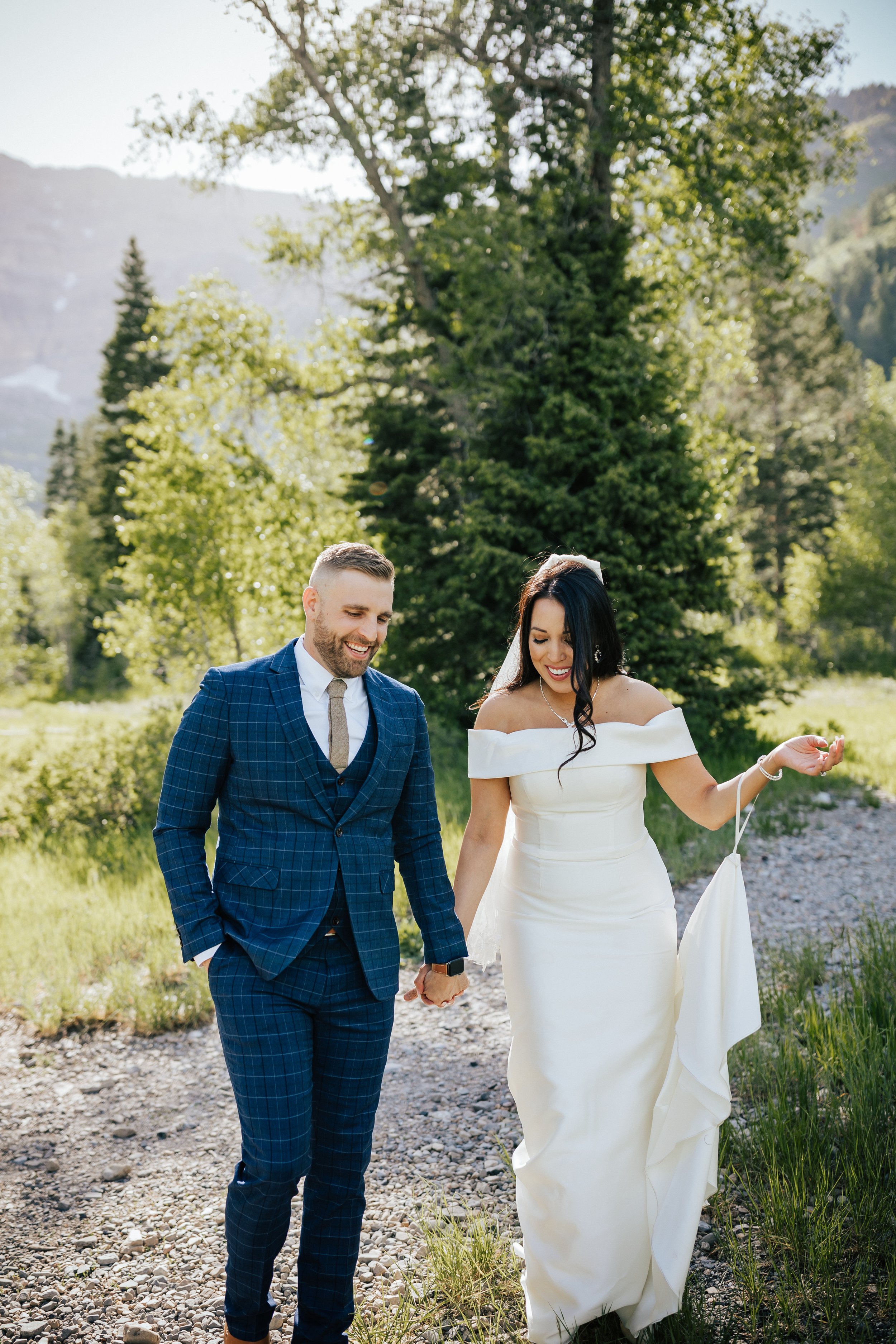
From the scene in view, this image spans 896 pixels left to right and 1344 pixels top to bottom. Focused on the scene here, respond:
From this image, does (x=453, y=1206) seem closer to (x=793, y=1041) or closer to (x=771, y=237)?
(x=793, y=1041)

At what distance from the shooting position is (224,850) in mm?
2787

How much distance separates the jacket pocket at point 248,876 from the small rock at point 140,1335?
163 centimetres

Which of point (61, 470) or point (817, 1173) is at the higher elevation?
point (61, 470)

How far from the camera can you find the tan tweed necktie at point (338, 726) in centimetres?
278

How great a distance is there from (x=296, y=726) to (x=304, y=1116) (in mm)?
1091

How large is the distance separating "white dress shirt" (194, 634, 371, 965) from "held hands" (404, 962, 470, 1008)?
78 centimetres

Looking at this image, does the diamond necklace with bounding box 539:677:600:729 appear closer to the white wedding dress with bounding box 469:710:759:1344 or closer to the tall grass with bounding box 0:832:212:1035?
the white wedding dress with bounding box 469:710:759:1344

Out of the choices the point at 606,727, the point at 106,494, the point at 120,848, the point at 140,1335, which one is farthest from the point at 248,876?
the point at 106,494

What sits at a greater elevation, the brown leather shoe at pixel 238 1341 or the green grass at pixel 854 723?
the brown leather shoe at pixel 238 1341

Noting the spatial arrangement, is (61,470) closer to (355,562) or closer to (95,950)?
(95,950)

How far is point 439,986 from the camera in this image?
3021 mm

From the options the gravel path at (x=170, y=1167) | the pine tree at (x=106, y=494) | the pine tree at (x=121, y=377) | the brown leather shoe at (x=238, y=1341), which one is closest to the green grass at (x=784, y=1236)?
the gravel path at (x=170, y=1167)

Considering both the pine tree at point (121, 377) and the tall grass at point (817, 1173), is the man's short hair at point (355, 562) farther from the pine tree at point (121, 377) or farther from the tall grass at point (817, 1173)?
the pine tree at point (121, 377)

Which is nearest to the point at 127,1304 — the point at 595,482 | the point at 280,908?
the point at 280,908
